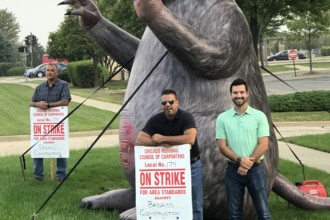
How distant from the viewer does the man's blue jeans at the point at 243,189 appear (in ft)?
12.1

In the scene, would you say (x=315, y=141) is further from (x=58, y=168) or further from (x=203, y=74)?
(x=203, y=74)

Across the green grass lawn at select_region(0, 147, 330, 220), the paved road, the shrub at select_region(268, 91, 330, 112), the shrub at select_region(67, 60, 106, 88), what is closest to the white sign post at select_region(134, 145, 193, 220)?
the green grass lawn at select_region(0, 147, 330, 220)

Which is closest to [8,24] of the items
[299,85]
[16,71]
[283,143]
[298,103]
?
[16,71]

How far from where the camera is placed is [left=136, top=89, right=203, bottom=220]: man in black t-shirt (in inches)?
139

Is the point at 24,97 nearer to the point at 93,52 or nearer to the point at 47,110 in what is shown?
the point at 93,52

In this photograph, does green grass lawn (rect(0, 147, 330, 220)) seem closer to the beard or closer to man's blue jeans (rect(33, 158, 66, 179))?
man's blue jeans (rect(33, 158, 66, 179))

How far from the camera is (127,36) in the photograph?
477 cm

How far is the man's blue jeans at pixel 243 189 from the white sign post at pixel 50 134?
3323 millimetres

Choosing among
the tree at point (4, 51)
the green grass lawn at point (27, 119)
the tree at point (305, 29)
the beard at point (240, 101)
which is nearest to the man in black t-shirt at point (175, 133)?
the beard at point (240, 101)

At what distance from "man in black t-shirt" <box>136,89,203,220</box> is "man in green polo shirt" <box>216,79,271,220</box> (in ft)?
0.68

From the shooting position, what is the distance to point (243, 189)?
3.73 m

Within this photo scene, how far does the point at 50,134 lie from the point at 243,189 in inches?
138

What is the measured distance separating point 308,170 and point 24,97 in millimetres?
17407

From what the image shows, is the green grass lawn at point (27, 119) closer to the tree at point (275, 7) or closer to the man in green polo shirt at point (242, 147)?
the tree at point (275, 7)
